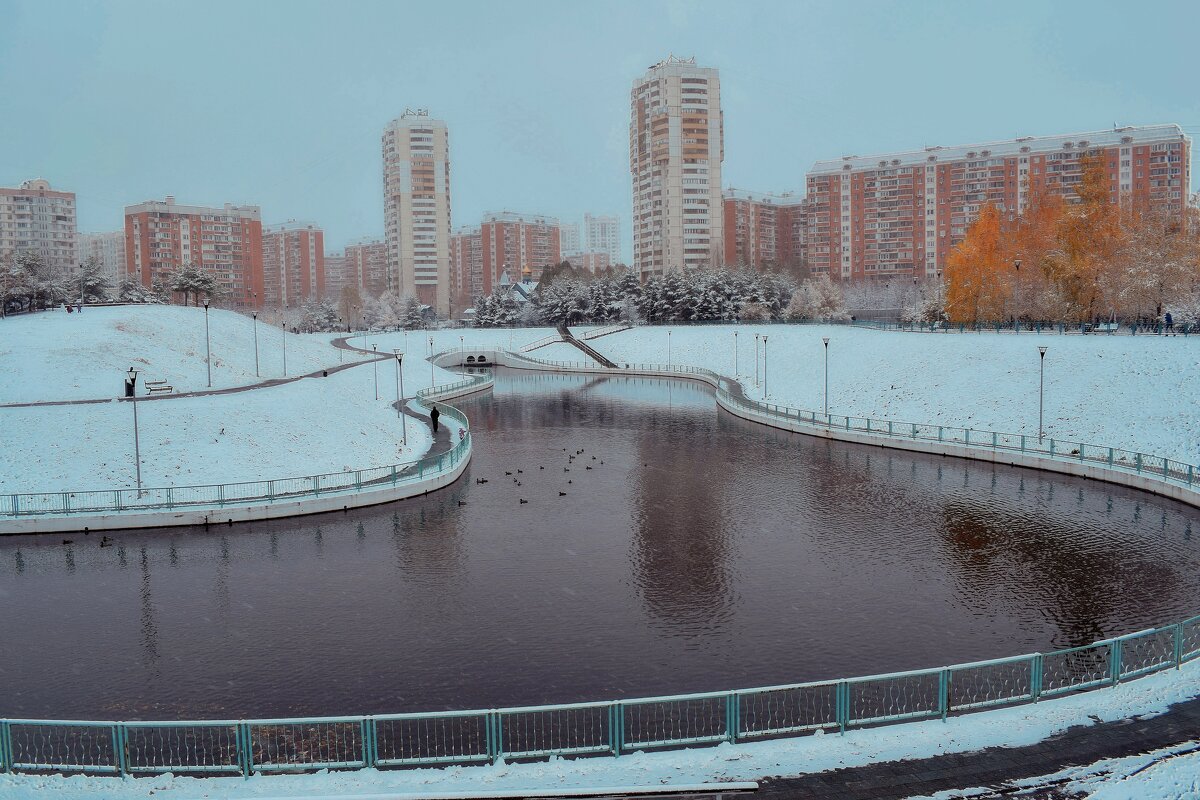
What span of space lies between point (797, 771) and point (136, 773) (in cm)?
1015

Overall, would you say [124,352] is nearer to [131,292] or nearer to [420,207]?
[131,292]

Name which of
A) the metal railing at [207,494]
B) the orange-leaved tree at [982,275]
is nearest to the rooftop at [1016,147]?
the orange-leaved tree at [982,275]

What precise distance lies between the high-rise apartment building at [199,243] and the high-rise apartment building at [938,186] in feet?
323

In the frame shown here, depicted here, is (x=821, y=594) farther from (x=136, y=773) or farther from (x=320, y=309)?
(x=320, y=309)

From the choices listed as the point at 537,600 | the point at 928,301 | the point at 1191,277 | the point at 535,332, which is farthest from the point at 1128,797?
the point at 535,332

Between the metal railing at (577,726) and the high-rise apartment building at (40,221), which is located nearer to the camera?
the metal railing at (577,726)

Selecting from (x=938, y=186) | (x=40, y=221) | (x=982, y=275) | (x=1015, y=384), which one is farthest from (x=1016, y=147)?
(x=40, y=221)

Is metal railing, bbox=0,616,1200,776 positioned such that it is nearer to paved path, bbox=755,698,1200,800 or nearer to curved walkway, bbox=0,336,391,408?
paved path, bbox=755,698,1200,800

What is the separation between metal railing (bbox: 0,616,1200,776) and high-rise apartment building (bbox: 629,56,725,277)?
13297cm

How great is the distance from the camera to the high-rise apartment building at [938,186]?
12312 centimetres

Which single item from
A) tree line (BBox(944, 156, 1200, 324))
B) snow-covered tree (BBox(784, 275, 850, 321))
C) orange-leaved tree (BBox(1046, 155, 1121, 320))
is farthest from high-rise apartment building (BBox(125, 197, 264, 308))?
orange-leaved tree (BBox(1046, 155, 1121, 320))

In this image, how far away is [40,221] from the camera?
166 metres

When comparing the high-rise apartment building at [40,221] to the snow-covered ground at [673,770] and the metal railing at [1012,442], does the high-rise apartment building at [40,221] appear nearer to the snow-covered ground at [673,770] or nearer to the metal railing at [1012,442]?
the metal railing at [1012,442]

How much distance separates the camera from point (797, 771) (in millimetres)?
13164
